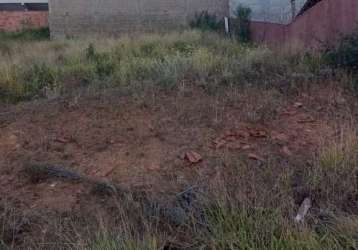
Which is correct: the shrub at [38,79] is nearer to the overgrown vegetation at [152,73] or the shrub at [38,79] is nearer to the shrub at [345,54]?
the overgrown vegetation at [152,73]

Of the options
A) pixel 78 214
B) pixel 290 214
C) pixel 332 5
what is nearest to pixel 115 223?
pixel 78 214

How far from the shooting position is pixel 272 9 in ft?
51.7

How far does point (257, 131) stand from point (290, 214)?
64.0 inches

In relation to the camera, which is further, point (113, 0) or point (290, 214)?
point (113, 0)

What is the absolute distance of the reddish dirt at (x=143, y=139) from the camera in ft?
12.9

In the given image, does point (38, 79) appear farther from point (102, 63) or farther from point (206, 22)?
point (206, 22)

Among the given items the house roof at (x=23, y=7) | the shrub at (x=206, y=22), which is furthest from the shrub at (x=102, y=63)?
the house roof at (x=23, y=7)

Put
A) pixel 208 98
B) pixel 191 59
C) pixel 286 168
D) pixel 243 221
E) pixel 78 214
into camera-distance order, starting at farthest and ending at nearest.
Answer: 1. pixel 191 59
2. pixel 208 98
3. pixel 286 168
4. pixel 78 214
5. pixel 243 221

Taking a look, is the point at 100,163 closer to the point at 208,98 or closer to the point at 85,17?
the point at 208,98

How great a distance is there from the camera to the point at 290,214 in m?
3.08

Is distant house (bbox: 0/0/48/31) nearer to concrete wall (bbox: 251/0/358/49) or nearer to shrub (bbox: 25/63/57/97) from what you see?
concrete wall (bbox: 251/0/358/49)

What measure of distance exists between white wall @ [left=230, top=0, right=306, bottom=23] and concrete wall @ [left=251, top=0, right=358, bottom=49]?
2.75 meters

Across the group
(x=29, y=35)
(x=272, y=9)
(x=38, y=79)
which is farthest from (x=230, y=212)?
(x=29, y=35)

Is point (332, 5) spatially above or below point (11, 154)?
above
